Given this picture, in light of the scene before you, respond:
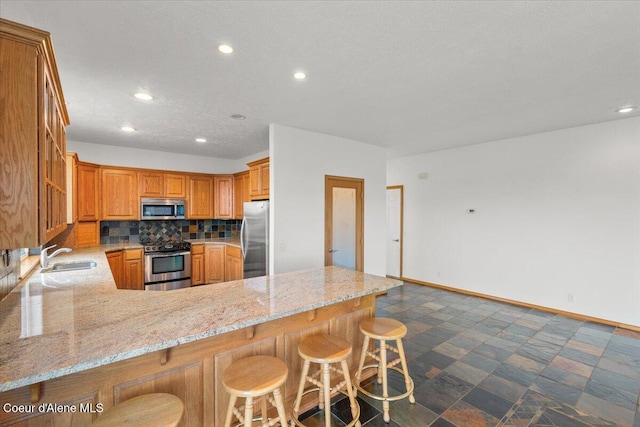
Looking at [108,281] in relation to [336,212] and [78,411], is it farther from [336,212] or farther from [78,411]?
[336,212]

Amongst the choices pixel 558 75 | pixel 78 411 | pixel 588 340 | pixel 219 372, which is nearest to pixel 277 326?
pixel 219 372

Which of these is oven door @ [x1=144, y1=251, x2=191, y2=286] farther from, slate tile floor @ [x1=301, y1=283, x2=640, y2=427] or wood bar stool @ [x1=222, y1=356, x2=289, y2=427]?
wood bar stool @ [x1=222, y1=356, x2=289, y2=427]

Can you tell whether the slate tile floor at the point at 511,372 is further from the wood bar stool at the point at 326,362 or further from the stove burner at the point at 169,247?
the stove burner at the point at 169,247

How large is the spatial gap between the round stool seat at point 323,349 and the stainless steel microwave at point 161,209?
173 inches

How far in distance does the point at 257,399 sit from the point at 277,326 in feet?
1.51

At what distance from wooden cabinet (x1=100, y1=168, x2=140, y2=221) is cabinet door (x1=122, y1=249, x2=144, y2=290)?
2.29 feet

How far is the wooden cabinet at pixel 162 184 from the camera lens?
17.0 feet

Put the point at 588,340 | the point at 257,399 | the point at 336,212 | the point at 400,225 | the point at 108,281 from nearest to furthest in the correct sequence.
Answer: the point at 257,399 < the point at 108,281 < the point at 588,340 < the point at 336,212 < the point at 400,225

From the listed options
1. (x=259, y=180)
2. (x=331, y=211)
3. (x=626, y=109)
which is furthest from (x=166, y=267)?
(x=626, y=109)

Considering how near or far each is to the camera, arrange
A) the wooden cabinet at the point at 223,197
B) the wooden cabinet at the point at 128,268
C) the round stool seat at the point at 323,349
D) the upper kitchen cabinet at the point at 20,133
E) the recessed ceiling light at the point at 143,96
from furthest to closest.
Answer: the wooden cabinet at the point at 223,197
the wooden cabinet at the point at 128,268
the recessed ceiling light at the point at 143,96
the round stool seat at the point at 323,349
the upper kitchen cabinet at the point at 20,133

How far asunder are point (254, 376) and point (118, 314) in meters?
0.85

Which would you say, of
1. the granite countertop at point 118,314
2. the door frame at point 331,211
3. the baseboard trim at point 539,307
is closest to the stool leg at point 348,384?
the granite countertop at point 118,314

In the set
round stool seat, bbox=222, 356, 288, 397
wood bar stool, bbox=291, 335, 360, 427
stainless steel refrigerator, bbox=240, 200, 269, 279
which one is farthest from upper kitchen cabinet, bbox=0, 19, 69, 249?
stainless steel refrigerator, bbox=240, 200, 269, 279

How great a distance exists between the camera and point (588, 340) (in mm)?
3371
